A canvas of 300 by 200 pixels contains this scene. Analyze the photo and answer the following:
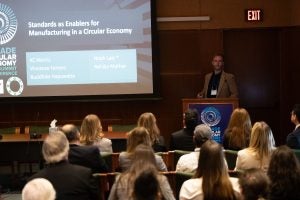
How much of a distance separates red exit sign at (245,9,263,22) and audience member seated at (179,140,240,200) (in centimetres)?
621

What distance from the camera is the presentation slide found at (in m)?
9.08

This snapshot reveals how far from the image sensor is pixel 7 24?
9148mm

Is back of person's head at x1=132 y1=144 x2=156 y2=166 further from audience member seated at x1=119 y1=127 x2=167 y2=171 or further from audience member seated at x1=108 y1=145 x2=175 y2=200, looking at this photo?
audience member seated at x1=119 y1=127 x2=167 y2=171

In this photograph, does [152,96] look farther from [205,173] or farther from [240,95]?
[205,173]

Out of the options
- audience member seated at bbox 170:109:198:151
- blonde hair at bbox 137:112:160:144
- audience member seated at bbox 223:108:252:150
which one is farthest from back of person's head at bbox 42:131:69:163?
audience member seated at bbox 170:109:198:151

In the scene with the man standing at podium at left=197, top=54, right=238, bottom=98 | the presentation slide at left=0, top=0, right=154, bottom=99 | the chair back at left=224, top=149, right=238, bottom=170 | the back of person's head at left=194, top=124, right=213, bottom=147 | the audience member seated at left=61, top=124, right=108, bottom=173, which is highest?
the presentation slide at left=0, top=0, right=154, bottom=99

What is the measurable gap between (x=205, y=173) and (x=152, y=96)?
19.5ft

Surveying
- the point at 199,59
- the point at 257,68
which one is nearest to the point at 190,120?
the point at 199,59

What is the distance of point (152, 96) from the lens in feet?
30.1

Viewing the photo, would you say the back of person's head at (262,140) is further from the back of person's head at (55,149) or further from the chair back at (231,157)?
the back of person's head at (55,149)

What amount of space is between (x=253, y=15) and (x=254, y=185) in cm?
678

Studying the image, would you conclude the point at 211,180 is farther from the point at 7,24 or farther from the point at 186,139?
the point at 7,24

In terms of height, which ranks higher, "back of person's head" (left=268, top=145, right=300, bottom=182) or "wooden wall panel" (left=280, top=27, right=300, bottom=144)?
"wooden wall panel" (left=280, top=27, right=300, bottom=144)

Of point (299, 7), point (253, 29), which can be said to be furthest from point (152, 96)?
point (299, 7)
